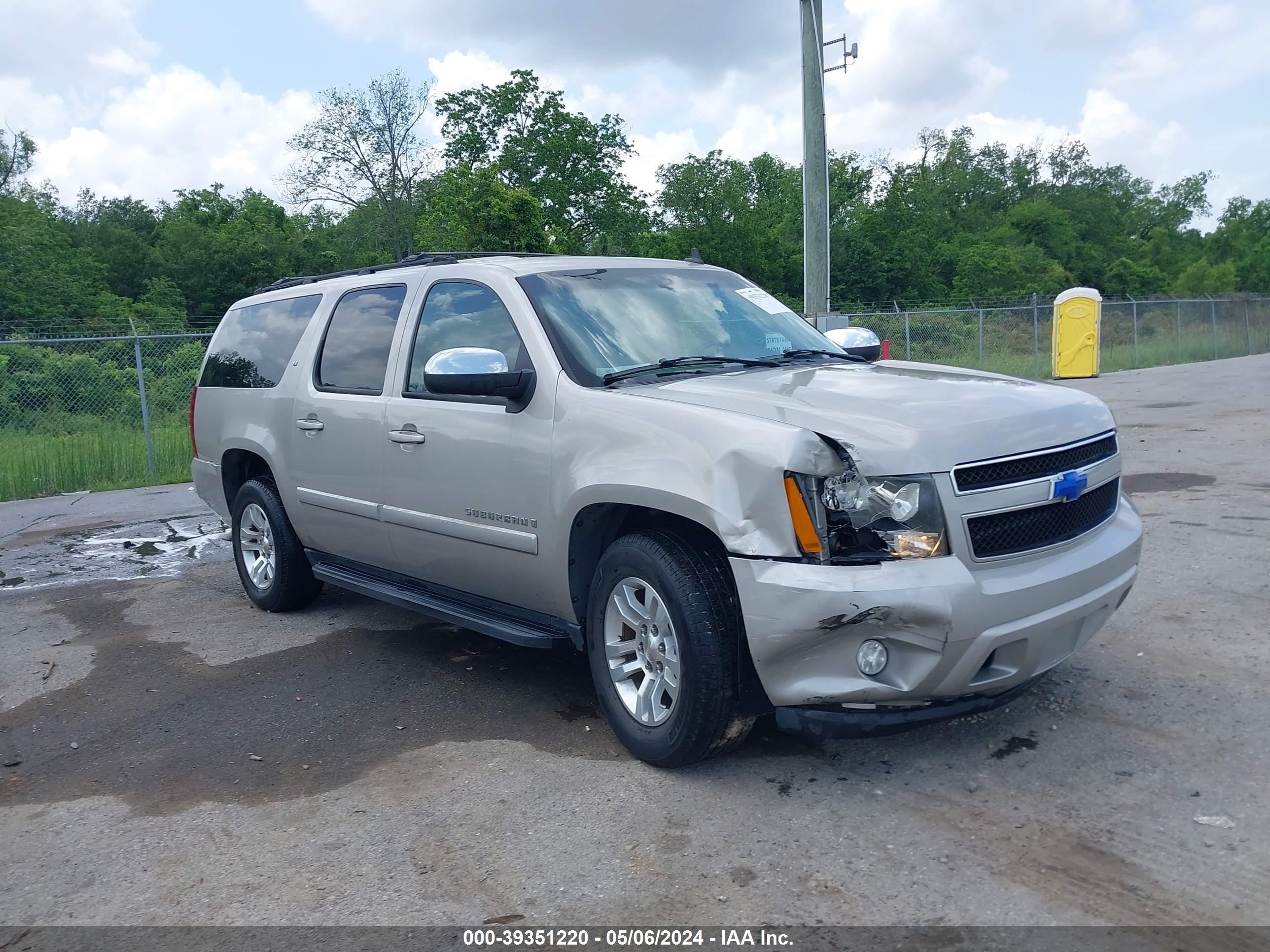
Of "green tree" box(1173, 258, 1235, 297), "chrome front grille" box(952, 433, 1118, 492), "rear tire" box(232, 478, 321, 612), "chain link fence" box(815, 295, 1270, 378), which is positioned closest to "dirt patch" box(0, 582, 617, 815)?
"rear tire" box(232, 478, 321, 612)

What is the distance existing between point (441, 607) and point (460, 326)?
1306 millimetres

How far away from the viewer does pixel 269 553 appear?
6.48 m

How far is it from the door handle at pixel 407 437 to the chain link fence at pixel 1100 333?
1354cm

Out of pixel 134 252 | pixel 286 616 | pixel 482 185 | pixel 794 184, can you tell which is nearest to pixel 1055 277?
pixel 794 184

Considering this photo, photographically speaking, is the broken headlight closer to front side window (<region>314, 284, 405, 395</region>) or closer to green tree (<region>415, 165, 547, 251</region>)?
front side window (<region>314, 284, 405, 395</region>)

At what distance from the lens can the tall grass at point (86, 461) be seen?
12906 mm

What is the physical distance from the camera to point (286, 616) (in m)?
6.48

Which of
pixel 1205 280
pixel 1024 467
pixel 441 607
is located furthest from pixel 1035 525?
pixel 1205 280

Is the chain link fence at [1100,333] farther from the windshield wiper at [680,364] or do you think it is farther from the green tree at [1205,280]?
the green tree at [1205,280]

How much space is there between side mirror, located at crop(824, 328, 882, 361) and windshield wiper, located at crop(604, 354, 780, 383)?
0.82m

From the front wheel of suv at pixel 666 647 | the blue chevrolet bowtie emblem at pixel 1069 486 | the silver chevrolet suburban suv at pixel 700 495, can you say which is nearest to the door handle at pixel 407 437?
the silver chevrolet suburban suv at pixel 700 495

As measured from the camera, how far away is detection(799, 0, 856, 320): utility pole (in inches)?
557

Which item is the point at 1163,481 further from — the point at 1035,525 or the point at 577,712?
the point at 577,712

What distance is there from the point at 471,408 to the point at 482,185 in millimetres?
28664
